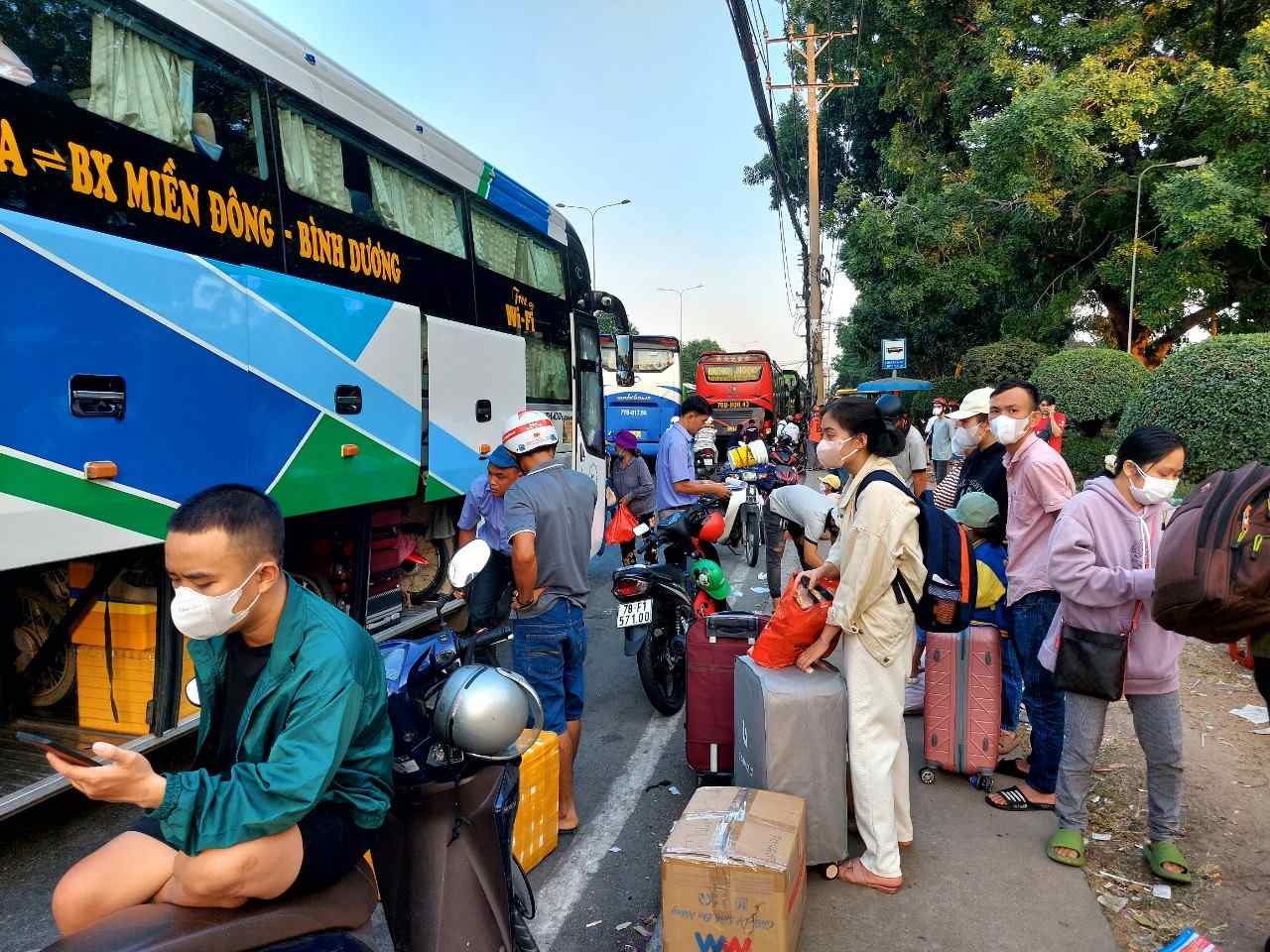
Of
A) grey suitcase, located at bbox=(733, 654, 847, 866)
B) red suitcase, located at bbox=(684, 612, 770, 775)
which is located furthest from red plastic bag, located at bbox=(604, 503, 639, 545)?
grey suitcase, located at bbox=(733, 654, 847, 866)

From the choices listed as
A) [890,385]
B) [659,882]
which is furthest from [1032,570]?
[890,385]

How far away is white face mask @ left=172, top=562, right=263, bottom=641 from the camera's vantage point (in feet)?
6.10

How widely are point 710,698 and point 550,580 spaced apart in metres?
1.00

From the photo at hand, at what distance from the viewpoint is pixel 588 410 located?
923 cm

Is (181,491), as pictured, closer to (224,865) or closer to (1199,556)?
(224,865)

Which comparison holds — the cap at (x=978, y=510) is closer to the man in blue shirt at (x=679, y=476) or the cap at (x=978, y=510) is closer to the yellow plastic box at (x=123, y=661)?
the man in blue shirt at (x=679, y=476)

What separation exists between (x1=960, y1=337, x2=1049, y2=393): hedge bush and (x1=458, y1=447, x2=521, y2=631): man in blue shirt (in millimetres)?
14586

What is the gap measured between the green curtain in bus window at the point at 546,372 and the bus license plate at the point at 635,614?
3331mm

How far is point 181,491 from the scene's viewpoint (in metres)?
3.84

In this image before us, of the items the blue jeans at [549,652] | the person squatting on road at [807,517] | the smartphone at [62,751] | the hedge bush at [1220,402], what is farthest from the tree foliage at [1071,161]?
the smartphone at [62,751]

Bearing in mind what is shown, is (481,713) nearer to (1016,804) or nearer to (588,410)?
(1016,804)

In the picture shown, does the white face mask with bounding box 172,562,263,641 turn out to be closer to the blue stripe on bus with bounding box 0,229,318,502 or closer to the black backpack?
the blue stripe on bus with bounding box 0,229,318,502

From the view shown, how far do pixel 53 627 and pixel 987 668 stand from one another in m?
4.35

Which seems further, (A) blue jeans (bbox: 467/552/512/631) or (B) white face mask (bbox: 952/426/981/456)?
(B) white face mask (bbox: 952/426/981/456)
